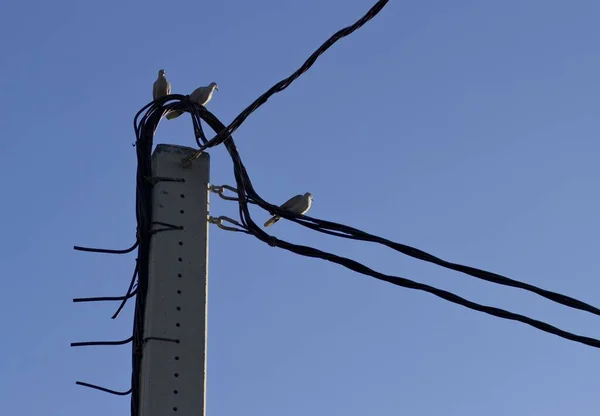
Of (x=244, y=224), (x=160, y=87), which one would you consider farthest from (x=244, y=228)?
(x=160, y=87)

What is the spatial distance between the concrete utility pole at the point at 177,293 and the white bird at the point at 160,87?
41 cm

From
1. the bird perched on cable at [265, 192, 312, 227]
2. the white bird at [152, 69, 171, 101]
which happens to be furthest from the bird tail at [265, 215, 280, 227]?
the white bird at [152, 69, 171, 101]

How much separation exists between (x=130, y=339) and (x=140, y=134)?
1101 millimetres

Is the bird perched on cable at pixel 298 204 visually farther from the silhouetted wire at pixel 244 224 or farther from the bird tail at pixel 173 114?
the bird tail at pixel 173 114

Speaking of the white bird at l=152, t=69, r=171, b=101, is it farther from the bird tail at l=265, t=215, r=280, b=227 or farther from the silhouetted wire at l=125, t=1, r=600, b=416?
the bird tail at l=265, t=215, r=280, b=227

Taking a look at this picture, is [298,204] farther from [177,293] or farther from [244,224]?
[177,293]

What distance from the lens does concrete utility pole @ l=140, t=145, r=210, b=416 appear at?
4969 millimetres

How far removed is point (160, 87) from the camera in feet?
19.5

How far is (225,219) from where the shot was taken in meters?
5.67

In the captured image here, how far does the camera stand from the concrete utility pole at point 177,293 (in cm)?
497

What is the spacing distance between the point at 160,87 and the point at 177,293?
1.26 meters

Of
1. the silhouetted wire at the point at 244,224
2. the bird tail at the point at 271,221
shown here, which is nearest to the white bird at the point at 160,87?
the silhouetted wire at the point at 244,224

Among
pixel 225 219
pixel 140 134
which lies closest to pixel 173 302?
pixel 225 219

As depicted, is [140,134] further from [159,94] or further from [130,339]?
[130,339]
